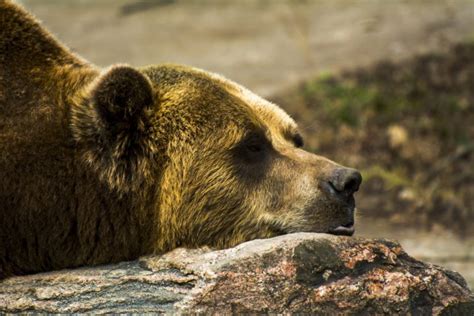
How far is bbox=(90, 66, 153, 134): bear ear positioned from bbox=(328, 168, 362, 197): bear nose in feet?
3.22

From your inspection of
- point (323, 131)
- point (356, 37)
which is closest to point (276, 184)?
point (323, 131)

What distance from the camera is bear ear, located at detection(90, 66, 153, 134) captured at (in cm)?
453

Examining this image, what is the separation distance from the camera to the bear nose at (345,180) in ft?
14.7

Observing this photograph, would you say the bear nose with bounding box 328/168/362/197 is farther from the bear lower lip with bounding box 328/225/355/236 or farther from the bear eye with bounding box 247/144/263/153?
the bear eye with bounding box 247/144/263/153

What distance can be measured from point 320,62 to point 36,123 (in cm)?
769

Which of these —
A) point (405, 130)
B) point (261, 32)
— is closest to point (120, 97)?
point (405, 130)

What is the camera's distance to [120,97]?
15.1 feet

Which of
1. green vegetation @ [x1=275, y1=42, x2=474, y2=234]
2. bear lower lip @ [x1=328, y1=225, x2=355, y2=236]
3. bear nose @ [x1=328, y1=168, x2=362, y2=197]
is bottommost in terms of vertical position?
bear lower lip @ [x1=328, y1=225, x2=355, y2=236]

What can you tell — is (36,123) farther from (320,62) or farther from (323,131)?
(320,62)

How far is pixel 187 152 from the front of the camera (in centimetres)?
469

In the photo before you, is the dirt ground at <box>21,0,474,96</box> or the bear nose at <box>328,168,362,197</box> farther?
the dirt ground at <box>21,0,474,96</box>

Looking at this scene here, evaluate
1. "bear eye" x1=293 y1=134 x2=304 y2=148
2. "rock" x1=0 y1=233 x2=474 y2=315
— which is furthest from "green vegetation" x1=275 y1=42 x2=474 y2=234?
"rock" x1=0 y1=233 x2=474 y2=315

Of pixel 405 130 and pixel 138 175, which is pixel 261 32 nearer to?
pixel 405 130

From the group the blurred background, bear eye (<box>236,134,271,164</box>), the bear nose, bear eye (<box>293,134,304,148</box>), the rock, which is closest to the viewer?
the rock
